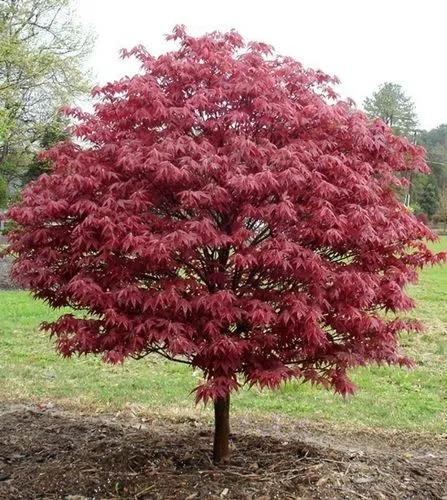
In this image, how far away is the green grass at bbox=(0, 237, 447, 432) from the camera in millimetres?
6543

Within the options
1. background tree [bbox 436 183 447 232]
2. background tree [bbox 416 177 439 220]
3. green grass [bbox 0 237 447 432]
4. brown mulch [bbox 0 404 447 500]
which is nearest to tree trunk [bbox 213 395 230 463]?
brown mulch [bbox 0 404 447 500]

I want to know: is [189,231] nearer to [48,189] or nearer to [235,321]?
[235,321]

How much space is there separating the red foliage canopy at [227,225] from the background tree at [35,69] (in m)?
17.5

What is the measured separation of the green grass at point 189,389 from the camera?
6543 mm

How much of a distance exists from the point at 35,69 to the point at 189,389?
16980mm

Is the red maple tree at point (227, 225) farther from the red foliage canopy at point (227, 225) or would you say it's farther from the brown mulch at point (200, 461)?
the brown mulch at point (200, 461)

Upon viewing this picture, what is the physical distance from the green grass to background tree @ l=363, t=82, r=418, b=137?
141 feet

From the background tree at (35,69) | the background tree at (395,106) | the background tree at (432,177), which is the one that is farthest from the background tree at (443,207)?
the background tree at (35,69)

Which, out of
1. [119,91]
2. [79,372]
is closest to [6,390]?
[79,372]

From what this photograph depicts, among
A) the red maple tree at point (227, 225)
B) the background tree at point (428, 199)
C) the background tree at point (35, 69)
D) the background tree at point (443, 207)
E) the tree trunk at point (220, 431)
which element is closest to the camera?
the red maple tree at point (227, 225)

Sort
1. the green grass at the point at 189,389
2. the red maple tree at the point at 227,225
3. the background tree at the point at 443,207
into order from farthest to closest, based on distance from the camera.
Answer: the background tree at the point at 443,207, the green grass at the point at 189,389, the red maple tree at the point at 227,225

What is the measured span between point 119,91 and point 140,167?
820 mm

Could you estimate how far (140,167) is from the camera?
3723 millimetres

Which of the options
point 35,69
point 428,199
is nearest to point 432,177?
point 428,199
